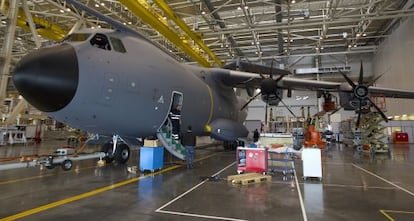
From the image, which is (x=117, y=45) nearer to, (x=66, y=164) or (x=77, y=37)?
(x=77, y=37)

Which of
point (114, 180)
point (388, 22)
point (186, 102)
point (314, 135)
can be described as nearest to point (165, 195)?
point (114, 180)

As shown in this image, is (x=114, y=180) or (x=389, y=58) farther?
(x=389, y=58)

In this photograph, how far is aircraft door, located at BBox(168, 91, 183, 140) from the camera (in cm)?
965

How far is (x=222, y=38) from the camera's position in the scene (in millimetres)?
24406

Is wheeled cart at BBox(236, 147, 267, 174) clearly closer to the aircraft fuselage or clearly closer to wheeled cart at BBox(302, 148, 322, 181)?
wheeled cart at BBox(302, 148, 322, 181)

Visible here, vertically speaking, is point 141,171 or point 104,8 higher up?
point 104,8

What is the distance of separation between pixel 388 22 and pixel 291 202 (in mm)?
28750

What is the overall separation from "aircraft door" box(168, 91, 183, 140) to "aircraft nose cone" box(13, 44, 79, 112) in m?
3.85

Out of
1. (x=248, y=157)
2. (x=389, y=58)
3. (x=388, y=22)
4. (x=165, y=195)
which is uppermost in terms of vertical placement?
(x=388, y=22)

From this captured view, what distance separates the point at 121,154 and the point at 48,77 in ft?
17.7

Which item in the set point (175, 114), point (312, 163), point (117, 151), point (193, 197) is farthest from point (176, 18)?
point (193, 197)

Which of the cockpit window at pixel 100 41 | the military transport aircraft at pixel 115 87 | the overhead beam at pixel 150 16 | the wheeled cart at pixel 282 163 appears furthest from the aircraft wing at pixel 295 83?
the cockpit window at pixel 100 41

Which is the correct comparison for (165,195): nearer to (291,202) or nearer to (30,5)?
(291,202)

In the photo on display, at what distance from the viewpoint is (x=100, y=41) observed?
7.45 metres
